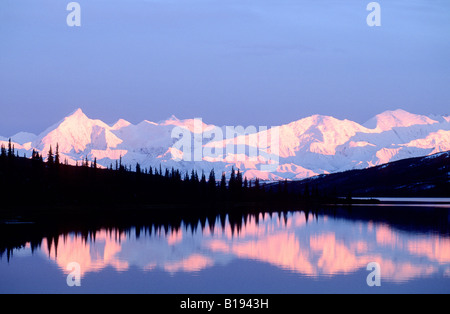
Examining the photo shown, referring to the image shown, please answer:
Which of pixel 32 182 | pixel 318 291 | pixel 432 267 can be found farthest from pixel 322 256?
pixel 32 182

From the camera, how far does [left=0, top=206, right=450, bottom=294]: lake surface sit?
5131 cm

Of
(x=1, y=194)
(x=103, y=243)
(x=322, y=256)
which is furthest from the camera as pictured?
(x=1, y=194)

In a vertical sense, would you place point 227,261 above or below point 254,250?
above

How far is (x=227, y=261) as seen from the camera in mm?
66750

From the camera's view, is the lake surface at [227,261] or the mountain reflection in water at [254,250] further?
the mountain reflection in water at [254,250]

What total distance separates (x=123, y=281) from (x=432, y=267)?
84.5 ft

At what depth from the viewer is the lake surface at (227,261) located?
168ft

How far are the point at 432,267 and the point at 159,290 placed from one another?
2469cm

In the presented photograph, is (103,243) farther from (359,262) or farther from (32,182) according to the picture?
(32,182)

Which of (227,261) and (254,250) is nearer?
(227,261)

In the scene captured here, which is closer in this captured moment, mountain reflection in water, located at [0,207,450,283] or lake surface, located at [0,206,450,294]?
lake surface, located at [0,206,450,294]
